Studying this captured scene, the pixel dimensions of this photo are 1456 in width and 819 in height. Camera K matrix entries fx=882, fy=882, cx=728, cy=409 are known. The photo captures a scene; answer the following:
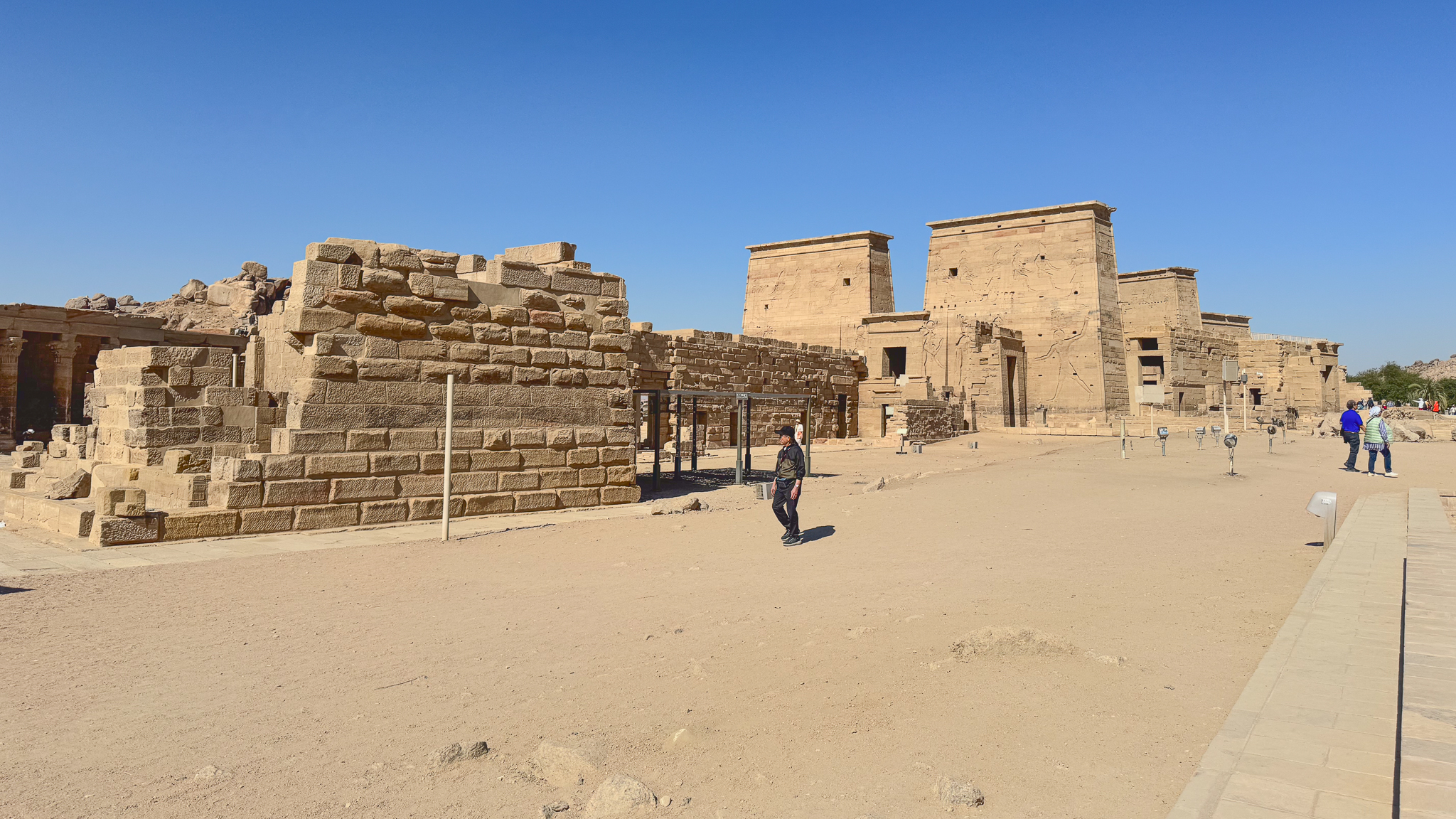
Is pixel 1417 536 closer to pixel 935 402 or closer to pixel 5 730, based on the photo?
pixel 5 730

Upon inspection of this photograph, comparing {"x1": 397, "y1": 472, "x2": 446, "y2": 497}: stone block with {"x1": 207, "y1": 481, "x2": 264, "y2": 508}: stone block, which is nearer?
{"x1": 207, "y1": 481, "x2": 264, "y2": 508}: stone block

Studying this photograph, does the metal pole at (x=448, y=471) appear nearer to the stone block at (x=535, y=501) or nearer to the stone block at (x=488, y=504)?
the stone block at (x=488, y=504)

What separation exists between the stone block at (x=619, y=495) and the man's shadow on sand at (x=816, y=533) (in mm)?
3639

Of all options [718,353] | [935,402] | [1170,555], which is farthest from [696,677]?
[935,402]

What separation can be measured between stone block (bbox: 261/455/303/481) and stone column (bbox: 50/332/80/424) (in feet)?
67.8

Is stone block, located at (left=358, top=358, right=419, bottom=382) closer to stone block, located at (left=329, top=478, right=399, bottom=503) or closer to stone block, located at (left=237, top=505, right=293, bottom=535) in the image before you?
stone block, located at (left=329, top=478, right=399, bottom=503)

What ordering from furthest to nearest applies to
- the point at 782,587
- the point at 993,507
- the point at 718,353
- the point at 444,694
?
1. the point at 718,353
2. the point at 993,507
3. the point at 782,587
4. the point at 444,694

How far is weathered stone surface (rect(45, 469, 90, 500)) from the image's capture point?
1062cm

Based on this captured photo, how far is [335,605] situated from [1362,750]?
5898 millimetres

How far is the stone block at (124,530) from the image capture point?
26.9 ft

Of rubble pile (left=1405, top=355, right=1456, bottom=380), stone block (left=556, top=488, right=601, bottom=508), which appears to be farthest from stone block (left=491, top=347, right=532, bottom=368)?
rubble pile (left=1405, top=355, right=1456, bottom=380)

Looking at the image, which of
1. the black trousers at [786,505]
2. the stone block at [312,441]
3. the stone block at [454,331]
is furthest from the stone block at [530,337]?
the black trousers at [786,505]

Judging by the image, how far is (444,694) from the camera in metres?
4.37

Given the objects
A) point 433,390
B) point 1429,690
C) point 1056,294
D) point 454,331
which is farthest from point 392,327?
point 1056,294
